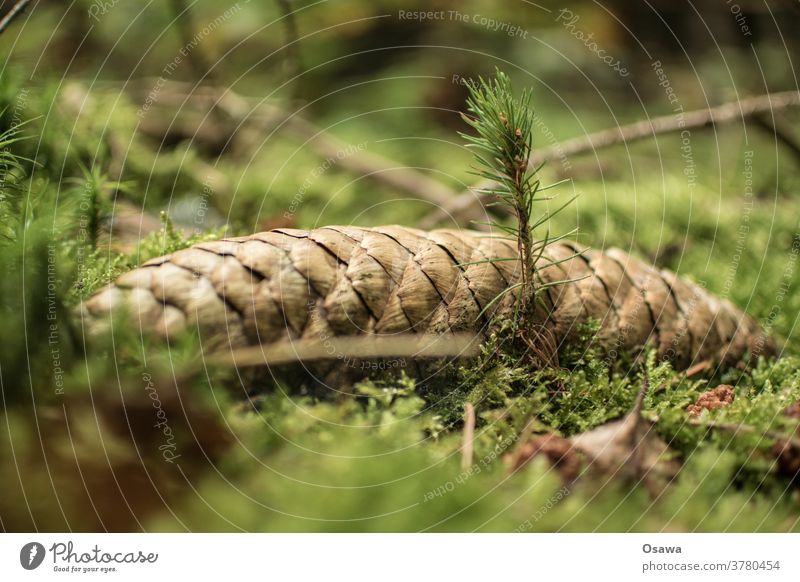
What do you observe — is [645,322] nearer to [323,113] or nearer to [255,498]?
[255,498]

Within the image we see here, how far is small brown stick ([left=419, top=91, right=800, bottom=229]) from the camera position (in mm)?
1300

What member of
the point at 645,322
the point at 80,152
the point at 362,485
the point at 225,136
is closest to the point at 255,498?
the point at 362,485

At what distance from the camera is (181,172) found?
136cm

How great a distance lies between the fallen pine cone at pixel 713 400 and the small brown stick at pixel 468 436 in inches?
9.8
